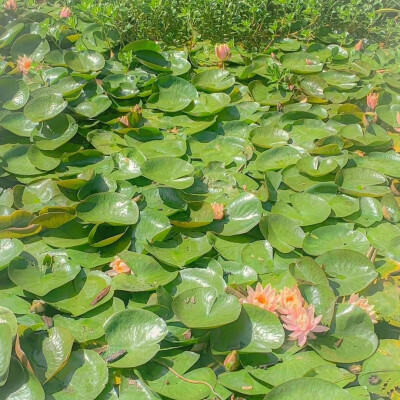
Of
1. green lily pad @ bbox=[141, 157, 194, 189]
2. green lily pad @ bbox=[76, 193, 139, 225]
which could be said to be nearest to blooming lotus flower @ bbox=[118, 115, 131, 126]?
green lily pad @ bbox=[141, 157, 194, 189]

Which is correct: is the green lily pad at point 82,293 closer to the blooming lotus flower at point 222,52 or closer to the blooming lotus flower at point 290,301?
the blooming lotus flower at point 290,301

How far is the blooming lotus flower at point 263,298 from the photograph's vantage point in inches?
70.7

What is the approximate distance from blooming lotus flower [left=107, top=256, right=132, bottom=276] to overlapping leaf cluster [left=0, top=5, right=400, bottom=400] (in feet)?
0.07

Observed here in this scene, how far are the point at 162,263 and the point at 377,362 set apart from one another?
84 centimetres

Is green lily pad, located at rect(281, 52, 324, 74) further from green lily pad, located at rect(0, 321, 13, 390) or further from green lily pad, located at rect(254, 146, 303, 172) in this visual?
green lily pad, located at rect(0, 321, 13, 390)

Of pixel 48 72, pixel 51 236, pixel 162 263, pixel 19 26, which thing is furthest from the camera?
pixel 19 26

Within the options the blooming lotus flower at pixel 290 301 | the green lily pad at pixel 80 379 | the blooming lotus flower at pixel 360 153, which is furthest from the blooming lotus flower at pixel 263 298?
the blooming lotus flower at pixel 360 153

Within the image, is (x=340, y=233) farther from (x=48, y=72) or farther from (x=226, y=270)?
(x=48, y=72)

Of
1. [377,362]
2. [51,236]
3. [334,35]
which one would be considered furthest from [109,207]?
[334,35]

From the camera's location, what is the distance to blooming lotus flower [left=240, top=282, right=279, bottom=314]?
180cm

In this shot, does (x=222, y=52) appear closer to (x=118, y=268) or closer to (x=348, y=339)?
(x=118, y=268)

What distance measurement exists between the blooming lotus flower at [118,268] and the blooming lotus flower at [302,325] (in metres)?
0.62

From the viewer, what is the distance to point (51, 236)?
214 cm

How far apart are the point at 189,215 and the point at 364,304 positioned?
804 mm
